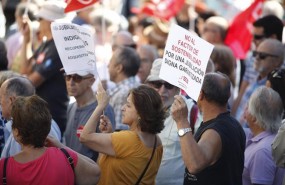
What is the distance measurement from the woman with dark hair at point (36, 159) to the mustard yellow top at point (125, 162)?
439 millimetres

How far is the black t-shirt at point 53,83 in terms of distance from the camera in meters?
8.74

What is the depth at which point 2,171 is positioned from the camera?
214 inches

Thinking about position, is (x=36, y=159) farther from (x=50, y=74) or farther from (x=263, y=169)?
(x=50, y=74)

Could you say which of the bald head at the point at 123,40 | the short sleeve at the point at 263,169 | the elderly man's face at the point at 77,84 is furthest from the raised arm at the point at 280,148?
the bald head at the point at 123,40

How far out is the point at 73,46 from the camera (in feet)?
22.1

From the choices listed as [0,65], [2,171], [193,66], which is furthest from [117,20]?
[2,171]

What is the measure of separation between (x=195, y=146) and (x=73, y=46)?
1556 millimetres

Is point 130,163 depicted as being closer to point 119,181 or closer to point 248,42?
point 119,181

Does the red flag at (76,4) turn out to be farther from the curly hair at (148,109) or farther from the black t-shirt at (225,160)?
the black t-shirt at (225,160)

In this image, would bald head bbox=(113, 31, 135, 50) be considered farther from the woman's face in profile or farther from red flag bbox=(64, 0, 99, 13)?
the woman's face in profile

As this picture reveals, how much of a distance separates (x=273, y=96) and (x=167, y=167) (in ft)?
3.51

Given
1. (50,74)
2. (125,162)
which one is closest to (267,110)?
(125,162)

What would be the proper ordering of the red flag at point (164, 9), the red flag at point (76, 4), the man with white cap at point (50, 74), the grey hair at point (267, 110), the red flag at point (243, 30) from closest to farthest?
the grey hair at point (267, 110), the red flag at point (76, 4), the man with white cap at point (50, 74), the red flag at point (243, 30), the red flag at point (164, 9)

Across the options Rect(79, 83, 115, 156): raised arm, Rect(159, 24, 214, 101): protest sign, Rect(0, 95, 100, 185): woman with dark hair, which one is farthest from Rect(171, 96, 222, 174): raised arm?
Rect(0, 95, 100, 185): woman with dark hair
